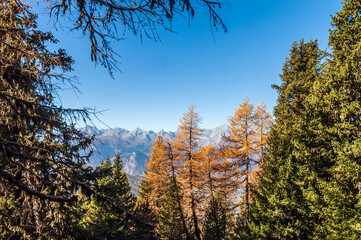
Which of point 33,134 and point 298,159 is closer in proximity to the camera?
point 33,134

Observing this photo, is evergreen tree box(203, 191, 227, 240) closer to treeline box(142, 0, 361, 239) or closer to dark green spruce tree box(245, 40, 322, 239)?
treeline box(142, 0, 361, 239)

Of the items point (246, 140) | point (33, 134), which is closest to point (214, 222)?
point (246, 140)

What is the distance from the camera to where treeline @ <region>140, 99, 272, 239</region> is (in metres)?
12.9

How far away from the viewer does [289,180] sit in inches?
315

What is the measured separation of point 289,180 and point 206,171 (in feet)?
27.1

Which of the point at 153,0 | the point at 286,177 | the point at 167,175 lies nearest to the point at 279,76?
the point at 286,177

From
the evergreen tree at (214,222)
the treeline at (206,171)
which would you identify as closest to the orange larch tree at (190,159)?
the treeline at (206,171)

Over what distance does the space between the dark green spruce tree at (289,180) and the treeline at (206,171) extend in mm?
2801

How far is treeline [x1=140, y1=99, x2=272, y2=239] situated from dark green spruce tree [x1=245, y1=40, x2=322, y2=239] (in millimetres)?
2801

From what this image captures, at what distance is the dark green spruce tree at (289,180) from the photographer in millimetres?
7355

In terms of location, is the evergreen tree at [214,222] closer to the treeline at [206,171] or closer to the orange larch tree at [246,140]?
the treeline at [206,171]

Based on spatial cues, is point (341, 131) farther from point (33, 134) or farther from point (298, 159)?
point (33, 134)

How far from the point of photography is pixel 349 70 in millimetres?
5613

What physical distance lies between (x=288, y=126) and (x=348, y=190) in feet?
19.0
